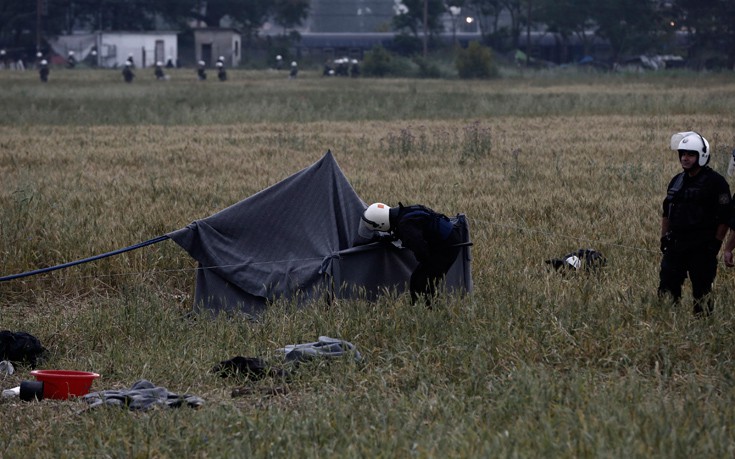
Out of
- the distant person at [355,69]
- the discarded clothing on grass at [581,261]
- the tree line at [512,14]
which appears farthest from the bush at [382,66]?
the discarded clothing on grass at [581,261]

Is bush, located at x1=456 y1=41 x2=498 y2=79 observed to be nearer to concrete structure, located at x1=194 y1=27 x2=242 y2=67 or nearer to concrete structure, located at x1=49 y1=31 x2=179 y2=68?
concrete structure, located at x1=194 y1=27 x2=242 y2=67

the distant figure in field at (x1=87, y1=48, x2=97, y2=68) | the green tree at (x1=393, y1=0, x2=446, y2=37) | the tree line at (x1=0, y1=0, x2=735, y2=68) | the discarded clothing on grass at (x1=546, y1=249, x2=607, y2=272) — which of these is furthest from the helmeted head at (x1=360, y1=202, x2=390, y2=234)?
the green tree at (x1=393, y1=0, x2=446, y2=37)

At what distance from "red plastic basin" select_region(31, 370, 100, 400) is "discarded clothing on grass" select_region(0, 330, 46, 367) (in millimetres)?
1042

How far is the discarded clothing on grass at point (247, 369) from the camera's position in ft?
23.1

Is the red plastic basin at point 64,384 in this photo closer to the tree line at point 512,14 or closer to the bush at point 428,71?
the bush at point 428,71

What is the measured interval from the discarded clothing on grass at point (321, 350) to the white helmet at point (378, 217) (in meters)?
1.46

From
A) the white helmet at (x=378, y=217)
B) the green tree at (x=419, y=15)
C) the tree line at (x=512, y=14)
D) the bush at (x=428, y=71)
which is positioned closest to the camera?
the white helmet at (x=378, y=217)

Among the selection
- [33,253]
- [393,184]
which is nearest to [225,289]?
[33,253]

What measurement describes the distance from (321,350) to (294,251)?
228 cm

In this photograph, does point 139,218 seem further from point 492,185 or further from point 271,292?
point 492,185

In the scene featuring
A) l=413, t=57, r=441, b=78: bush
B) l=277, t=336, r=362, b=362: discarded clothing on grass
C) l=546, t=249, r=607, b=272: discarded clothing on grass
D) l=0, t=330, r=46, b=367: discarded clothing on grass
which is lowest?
l=0, t=330, r=46, b=367: discarded clothing on grass

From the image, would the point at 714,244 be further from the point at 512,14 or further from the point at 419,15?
the point at 419,15

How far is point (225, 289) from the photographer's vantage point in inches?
376

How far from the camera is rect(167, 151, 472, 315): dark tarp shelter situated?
920 centimetres
